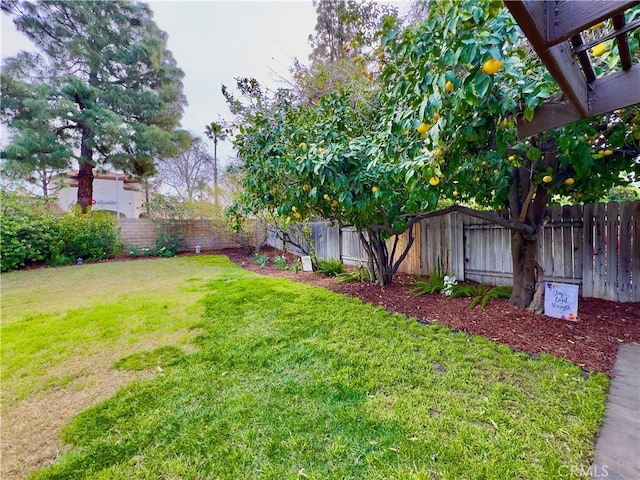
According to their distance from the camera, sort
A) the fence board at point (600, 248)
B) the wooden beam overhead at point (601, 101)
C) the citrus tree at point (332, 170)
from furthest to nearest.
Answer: the fence board at point (600, 248)
the citrus tree at point (332, 170)
the wooden beam overhead at point (601, 101)

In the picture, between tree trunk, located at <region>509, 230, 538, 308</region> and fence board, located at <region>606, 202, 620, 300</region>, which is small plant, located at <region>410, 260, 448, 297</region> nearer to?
tree trunk, located at <region>509, 230, 538, 308</region>

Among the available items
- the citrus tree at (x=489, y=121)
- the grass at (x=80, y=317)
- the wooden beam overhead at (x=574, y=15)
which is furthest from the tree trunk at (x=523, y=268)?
Result: the grass at (x=80, y=317)

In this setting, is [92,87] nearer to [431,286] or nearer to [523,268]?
[431,286]

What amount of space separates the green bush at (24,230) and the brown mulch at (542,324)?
31.1 ft

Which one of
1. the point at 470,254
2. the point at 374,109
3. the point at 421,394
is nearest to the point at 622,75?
the point at 421,394

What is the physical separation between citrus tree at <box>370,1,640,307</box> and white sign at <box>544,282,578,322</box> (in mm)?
311

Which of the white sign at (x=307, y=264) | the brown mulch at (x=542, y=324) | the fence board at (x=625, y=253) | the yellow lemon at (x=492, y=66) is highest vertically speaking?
the yellow lemon at (x=492, y=66)

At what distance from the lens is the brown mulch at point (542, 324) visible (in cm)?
→ 239

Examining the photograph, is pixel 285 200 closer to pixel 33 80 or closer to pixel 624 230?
pixel 624 230

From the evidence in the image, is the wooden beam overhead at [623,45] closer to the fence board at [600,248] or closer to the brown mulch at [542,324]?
the brown mulch at [542,324]

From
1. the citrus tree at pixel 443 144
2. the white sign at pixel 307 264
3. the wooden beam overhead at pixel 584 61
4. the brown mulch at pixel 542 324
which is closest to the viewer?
the wooden beam overhead at pixel 584 61

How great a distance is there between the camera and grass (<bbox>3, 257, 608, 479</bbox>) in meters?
1.35

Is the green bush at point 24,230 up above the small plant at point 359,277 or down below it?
above

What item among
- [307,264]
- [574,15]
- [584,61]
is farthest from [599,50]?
[307,264]
